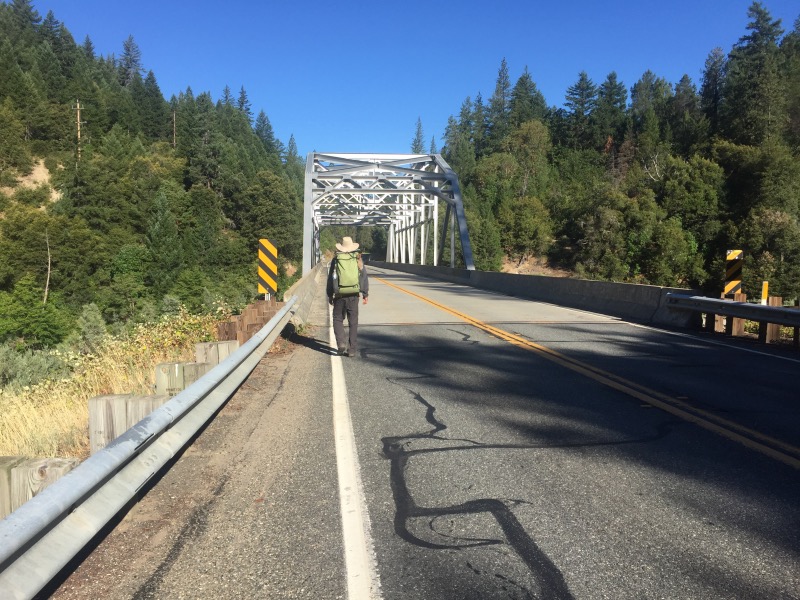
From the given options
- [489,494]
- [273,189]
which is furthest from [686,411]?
[273,189]

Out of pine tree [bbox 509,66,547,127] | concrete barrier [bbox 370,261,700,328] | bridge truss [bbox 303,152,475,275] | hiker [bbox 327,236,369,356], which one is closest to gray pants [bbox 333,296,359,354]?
hiker [bbox 327,236,369,356]

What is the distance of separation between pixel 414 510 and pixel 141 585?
1.55m

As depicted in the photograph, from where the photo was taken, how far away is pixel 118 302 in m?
57.1

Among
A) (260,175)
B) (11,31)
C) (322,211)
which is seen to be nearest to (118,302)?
(322,211)

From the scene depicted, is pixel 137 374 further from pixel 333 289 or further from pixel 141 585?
pixel 141 585

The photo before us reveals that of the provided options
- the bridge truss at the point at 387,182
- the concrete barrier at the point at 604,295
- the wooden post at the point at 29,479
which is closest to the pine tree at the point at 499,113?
the bridge truss at the point at 387,182

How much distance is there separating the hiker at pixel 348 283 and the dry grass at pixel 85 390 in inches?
85.2

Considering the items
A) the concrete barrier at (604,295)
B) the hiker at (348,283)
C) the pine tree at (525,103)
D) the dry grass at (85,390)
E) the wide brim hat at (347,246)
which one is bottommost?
the dry grass at (85,390)

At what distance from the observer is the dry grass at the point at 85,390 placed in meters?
5.46

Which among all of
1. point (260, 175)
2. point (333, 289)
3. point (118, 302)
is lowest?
point (118, 302)

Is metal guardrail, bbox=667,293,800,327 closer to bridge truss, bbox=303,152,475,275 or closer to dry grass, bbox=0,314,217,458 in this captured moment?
dry grass, bbox=0,314,217,458

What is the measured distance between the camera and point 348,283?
929 cm

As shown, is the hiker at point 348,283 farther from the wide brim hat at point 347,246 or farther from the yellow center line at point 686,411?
the yellow center line at point 686,411

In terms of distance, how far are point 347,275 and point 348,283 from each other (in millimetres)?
117
